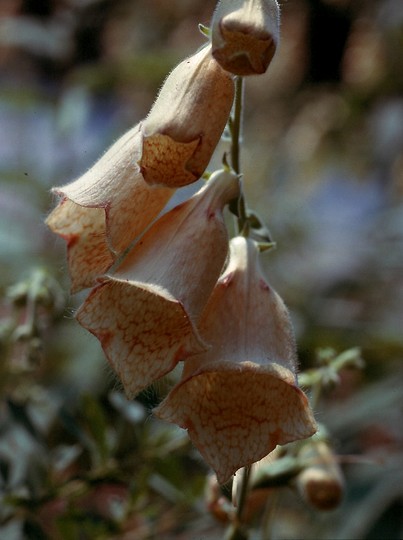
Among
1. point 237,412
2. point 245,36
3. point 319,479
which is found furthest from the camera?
point 319,479

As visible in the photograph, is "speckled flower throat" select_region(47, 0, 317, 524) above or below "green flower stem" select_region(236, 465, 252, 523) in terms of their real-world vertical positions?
above

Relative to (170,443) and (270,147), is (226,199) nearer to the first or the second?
(170,443)

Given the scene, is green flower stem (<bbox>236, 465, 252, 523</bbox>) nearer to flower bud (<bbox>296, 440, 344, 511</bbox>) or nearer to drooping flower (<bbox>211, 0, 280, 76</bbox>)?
flower bud (<bbox>296, 440, 344, 511</bbox>)

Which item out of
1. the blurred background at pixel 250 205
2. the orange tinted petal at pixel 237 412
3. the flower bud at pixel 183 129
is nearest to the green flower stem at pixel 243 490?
the orange tinted petal at pixel 237 412

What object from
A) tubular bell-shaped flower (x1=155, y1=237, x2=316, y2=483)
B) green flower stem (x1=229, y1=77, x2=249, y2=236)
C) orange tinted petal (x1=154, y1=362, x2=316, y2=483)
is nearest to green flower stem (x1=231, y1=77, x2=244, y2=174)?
green flower stem (x1=229, y1=77, x2=249, y2=236)

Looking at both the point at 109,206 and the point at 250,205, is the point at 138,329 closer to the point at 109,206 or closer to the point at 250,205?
the point at 109,206

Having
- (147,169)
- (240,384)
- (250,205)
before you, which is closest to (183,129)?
(147,169)
